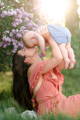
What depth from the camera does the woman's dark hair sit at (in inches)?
241

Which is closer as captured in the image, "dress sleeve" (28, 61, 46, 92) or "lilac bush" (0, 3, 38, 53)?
"dress sleeve" (28, 61, 46, 92)

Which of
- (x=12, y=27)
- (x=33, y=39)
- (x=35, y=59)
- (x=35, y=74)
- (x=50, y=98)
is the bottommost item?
(x=50, y=98)

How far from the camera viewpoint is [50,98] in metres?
5.92

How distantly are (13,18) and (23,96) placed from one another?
231 centimetres

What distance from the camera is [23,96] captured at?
617 cm

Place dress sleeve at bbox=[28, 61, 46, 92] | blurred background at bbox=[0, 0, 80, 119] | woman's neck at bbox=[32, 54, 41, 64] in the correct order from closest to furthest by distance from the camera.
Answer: dress sleeve at bbox=[28, 61, 46, 92], woman's neck at bbox=[32, 54, 41, 64], blurred background at bbox=[0, 0, 80, 119]

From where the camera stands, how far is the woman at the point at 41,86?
584 cm

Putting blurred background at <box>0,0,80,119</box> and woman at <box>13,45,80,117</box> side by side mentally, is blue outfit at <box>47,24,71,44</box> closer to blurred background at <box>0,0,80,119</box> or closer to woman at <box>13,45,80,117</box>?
woman at <box>13,45,80,117</box>

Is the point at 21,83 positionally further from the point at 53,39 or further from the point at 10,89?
the point at 10,89

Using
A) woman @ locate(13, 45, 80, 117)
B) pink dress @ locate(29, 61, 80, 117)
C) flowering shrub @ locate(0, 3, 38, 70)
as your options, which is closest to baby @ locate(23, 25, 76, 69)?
woman @ locate(13, 45, 80, 117)

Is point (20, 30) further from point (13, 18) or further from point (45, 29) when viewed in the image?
point (45, 29)

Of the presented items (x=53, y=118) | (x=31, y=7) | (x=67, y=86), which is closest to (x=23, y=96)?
(x=53, y=118)

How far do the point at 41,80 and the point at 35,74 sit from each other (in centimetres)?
11

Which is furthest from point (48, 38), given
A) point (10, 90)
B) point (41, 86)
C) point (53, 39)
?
point (10, 90)
